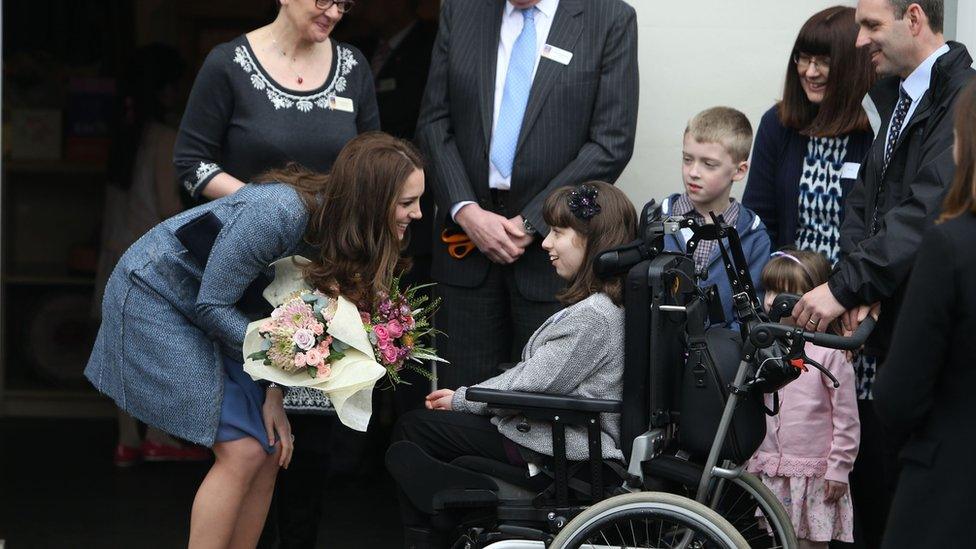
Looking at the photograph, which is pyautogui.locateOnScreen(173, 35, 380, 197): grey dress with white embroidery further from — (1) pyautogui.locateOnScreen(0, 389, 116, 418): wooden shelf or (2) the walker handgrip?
(1) pyautogui.locateOnScreen(0, 389, 116, 418): wooden shelf

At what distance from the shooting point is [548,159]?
15.4 ft

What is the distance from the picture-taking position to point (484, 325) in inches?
188

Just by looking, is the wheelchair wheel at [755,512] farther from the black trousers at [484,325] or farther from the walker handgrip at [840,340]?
the black trousers at [484,325]

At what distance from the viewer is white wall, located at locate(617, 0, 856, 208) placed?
521 centimetres

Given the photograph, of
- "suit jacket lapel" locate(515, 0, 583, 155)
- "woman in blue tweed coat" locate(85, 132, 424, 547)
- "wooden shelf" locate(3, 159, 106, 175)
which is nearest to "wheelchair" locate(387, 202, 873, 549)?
"woman in blue tweed coat" locate(85, 132, 424, 547)

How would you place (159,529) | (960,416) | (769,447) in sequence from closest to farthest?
(960,416) → (769,447) → (159,529)

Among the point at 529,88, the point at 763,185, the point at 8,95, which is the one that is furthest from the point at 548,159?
the point at 8,95

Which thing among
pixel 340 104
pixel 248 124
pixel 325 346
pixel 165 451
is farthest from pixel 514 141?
pixel 165 451

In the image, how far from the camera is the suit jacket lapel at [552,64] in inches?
185

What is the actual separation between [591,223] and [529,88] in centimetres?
95

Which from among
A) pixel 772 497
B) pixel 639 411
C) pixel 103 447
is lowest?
pixel 103 447

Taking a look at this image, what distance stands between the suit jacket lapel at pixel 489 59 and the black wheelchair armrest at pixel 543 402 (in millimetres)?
1275

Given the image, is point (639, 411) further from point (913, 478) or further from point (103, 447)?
point (103, 447)

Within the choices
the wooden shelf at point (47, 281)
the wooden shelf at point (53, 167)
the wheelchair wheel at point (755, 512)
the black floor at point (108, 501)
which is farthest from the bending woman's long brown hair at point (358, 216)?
the wooden shelf at point (53, 167)
